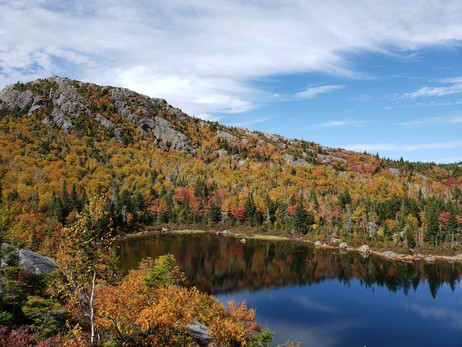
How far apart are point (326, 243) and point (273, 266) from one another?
41.1 meters

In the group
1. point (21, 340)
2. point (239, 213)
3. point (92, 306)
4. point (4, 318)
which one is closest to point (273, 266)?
point (239, 213)

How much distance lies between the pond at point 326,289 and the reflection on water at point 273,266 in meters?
0.25

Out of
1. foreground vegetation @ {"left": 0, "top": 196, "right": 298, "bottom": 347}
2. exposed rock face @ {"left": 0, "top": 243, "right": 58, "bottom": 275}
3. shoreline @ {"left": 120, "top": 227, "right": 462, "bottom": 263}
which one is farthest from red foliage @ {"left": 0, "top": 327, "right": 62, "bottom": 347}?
shoreline @ {"left": 120, "top": 227, "right": 462, "bottom": 263}

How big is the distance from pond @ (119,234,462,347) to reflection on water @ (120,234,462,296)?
249mm

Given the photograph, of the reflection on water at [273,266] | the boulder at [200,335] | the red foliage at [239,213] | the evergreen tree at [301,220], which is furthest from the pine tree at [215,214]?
the boulder at [200,335]

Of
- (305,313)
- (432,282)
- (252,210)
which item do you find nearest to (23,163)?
(252,210)

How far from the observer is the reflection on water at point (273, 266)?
8425 centimetres

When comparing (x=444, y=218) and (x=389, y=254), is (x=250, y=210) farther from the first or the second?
(x=444, y=218)

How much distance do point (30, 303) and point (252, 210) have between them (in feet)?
437

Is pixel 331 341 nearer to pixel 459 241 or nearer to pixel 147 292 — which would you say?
pixel 147 292

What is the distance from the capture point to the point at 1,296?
81.8ft

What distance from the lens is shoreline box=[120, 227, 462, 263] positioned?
111125mm

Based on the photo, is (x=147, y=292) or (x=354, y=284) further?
(x=354, y=284)

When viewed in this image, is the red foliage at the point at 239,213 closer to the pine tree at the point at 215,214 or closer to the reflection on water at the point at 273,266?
the pine tree at the point at 215,214
